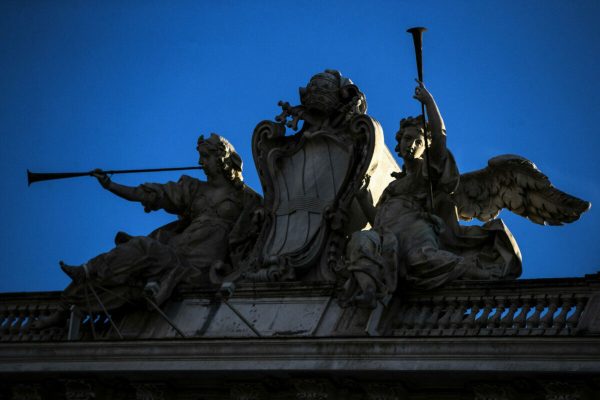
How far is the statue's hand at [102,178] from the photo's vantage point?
2827 cm

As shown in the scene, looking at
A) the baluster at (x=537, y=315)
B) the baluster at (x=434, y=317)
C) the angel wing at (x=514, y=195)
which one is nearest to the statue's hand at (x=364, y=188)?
the angel wing at (x=514, y=195)

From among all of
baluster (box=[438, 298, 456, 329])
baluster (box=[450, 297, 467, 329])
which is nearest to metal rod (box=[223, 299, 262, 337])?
baluster (box=[438, 298, 456, 329])

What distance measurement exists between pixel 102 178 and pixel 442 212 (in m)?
5.10

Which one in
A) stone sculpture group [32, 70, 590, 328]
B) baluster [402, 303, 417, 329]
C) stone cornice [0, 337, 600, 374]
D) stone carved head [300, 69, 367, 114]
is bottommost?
stone cornice [0, 337, 600, 374]

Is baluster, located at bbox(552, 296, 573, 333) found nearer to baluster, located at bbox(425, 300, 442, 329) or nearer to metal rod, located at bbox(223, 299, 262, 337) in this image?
baluster, located at bbox(425, 300, 442, 329)

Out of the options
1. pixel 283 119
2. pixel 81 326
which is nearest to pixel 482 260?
pixel 283 119

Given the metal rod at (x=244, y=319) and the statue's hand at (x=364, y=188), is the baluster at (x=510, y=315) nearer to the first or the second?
the metal rod at (x=244, y=319)

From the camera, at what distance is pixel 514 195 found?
26.2m

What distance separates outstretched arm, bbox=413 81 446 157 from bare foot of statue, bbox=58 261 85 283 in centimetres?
488

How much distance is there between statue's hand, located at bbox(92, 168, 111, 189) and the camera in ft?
92.7

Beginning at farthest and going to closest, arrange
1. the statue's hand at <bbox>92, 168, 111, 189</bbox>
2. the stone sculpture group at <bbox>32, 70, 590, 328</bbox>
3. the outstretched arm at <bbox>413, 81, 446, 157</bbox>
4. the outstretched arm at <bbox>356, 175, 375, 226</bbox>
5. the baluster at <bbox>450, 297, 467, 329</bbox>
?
the statue's hand at <bbox>92, 168, 111, 189</bbox>
the outstretched arm at <bbox>356, 175, 375, 226</bbox>
the outstretched arm at <bbox>413, 81, 446, 157</bbox>
the stone sculpture group at <bbox>32, 70, 590, 328</bbox>
the baluster at <bbox>450, 297, 467, 329</bbox>

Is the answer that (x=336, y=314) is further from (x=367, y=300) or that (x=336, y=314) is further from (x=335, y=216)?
(x=335, y=216)

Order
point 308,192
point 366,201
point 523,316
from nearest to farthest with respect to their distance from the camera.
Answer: point 523,316, point 366,201, point 308,192

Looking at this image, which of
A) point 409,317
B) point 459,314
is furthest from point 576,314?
point 409,317
